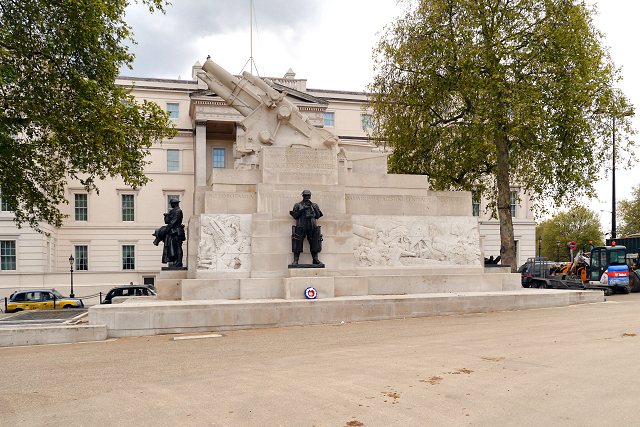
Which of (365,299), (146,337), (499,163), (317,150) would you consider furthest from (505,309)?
(499,163)

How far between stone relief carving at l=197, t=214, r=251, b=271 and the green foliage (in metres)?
55.6

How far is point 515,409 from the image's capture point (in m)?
5.40

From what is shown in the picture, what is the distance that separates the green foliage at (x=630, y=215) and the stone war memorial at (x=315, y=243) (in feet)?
163

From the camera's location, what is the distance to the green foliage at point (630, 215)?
58.0 metres

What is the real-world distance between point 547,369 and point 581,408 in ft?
5.56

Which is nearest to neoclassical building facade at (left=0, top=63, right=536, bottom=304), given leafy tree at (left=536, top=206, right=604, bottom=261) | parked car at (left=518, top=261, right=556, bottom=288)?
parked car at (left=518, top=261, right=556, bottom=288)

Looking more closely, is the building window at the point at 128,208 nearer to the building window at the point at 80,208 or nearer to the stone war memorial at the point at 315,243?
the building window at the point at 80,208

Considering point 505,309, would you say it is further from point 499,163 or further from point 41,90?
→ point 41,90

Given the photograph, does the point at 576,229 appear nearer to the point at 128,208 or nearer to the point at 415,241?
the point at 128,208

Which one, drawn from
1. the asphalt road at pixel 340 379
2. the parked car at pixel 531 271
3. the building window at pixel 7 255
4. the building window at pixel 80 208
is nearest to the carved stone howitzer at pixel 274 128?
the asphalt road at pixel 340 379

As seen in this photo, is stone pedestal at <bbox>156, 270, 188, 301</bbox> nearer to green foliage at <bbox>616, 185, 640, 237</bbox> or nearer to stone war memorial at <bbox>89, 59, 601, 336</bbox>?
stone war memorial at <bbox>89, 59, 601, 336</bbox>

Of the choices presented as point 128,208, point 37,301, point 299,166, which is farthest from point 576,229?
point 37,301

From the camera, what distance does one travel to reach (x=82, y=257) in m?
41.8

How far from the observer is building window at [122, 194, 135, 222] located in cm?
4369
